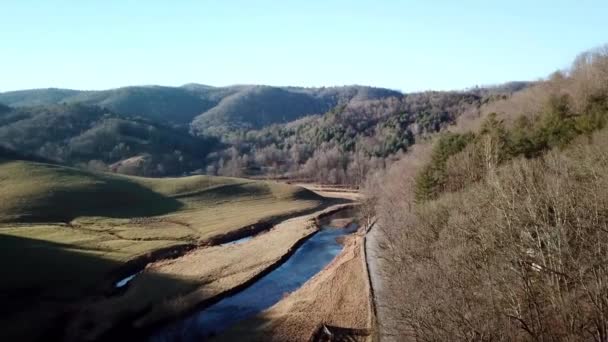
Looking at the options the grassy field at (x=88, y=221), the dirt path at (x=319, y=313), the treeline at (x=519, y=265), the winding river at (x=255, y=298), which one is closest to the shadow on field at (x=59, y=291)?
the grassy field at (x=88, y=221)

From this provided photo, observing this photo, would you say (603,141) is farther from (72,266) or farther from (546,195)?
(72,266)

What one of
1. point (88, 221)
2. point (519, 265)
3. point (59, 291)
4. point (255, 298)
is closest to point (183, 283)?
point (255, 298)

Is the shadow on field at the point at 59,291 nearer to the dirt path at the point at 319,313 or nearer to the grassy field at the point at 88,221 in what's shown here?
the grassy field at the point at 88,221

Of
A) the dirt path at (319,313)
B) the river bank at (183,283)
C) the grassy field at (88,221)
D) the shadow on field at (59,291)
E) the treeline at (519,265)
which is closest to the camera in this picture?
the treeline at (519,265)

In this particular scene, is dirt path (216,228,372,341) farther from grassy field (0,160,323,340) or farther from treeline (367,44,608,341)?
grassy field (0,160,323,340)

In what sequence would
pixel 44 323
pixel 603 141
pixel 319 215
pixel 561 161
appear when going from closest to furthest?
pixel 561 161, pixel 603 141, pixel 44 323, pixel 319 215

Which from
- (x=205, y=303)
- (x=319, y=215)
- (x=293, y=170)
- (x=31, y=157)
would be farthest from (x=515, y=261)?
(x=293, y=170)

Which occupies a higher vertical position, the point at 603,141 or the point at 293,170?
the point at 603,141

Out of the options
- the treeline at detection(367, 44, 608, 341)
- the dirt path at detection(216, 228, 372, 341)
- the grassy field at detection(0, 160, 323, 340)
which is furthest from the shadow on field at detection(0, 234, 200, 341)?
the treeline at detection(367, 44, 608, 341)
